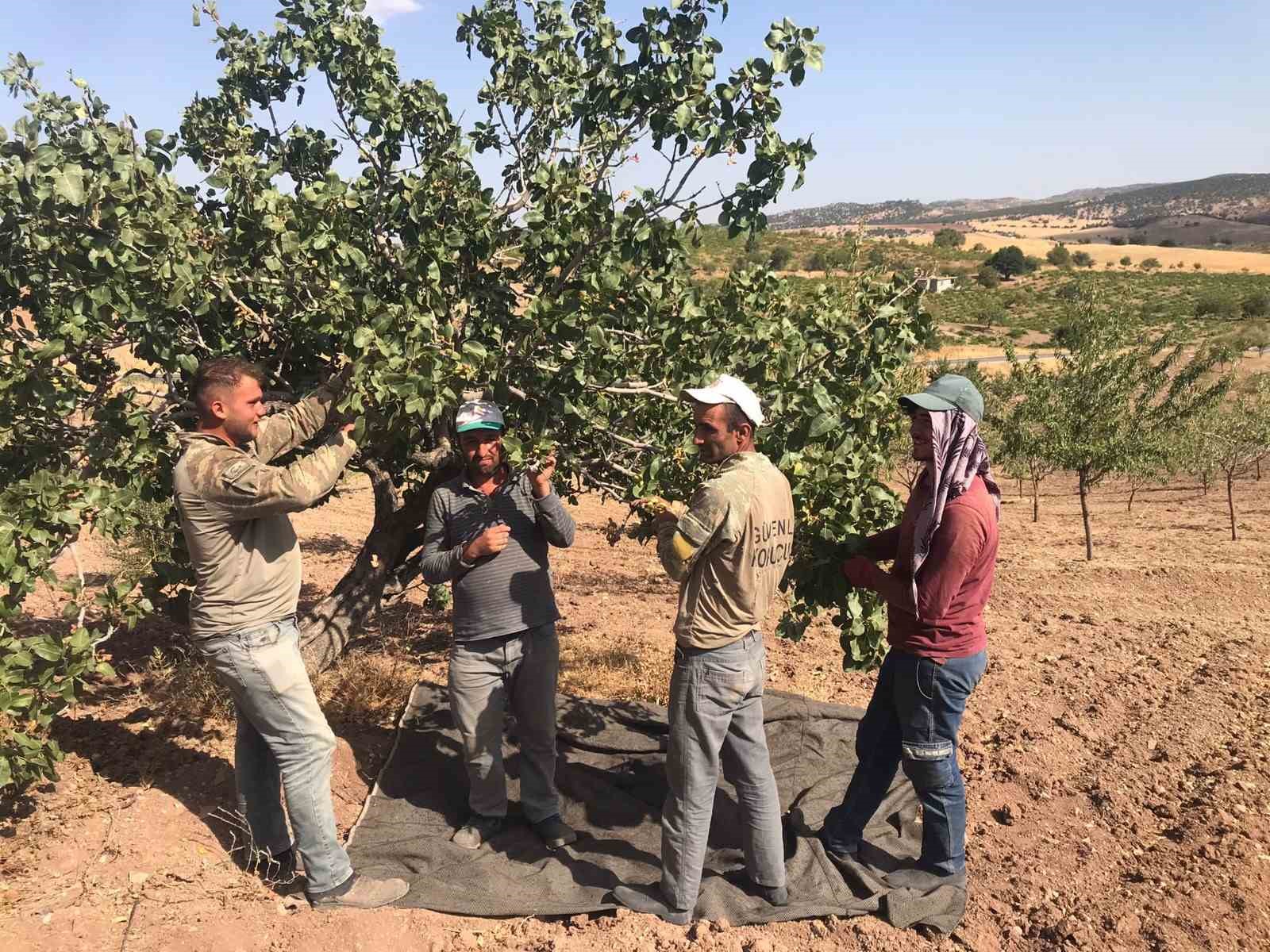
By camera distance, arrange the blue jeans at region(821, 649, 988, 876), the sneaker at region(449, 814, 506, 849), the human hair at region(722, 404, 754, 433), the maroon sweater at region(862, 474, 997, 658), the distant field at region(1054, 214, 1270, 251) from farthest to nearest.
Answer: the distant field at region(1054, 214, 1270, 251) < the sneaker at region(449, 814, 506, 849) < the blue jeans at region(821, 649, 988, 876) < the maroon sweater at region(862, 474, 997, 658) < the human hair at region(722, 404, 754, 433)

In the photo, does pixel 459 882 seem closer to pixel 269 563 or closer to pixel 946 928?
pixel 269 563

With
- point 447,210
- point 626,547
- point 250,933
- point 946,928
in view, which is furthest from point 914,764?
point 626,547

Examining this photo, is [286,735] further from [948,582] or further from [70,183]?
[948,582]

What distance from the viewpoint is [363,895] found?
343 centimetres

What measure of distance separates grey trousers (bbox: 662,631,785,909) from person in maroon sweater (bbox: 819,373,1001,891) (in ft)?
1.97

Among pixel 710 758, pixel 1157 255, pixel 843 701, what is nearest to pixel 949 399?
pixel 710 758

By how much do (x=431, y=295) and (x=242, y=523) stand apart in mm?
1311

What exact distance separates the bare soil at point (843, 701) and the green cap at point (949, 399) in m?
2.05

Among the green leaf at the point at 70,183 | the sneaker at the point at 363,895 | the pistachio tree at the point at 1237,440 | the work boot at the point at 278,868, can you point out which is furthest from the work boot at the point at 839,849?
the pistachio tree at the point at 1237,440

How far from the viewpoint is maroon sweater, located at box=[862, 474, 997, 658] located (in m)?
3.29

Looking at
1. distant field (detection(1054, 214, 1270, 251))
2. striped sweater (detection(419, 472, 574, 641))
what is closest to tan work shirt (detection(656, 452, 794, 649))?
striped sweater (detection(419, 472, 574, 641))

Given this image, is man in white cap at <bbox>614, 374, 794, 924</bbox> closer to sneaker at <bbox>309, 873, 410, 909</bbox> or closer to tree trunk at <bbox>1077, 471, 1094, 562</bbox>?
sneaker at <bbox>309, 873, 410, 909</bbox>

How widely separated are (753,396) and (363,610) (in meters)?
3.41

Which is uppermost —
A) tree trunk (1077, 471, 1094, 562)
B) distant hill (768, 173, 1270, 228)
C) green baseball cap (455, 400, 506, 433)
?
distant hill (768, 173, 1270, 228)
